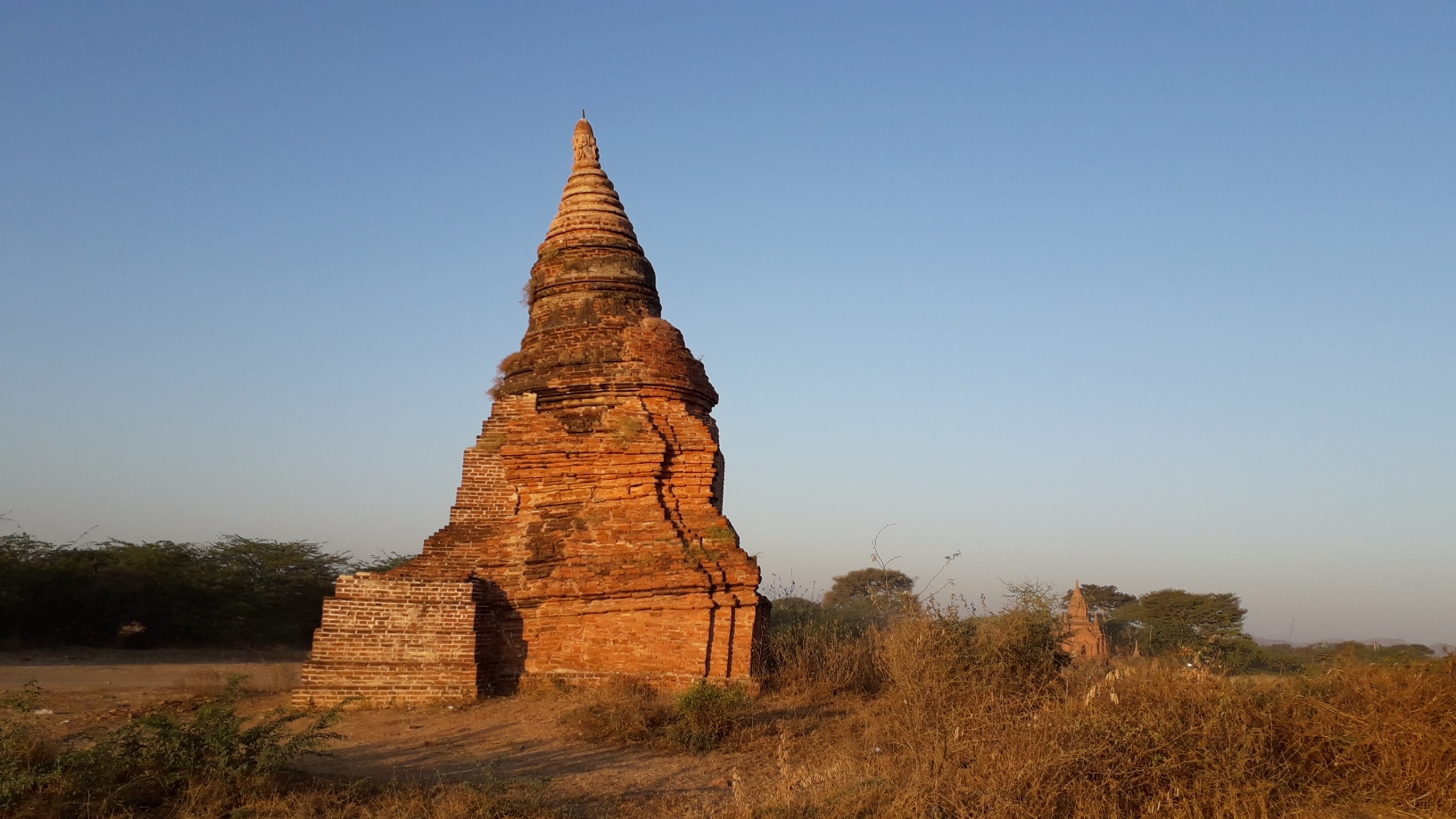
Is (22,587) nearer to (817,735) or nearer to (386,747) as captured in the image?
(386,747)

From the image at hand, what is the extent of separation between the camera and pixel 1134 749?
18.1ft

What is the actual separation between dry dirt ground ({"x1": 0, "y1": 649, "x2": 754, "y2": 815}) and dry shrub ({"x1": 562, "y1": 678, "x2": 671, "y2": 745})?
12 cm

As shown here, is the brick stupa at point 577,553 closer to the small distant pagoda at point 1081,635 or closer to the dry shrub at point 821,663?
A: the dry shrub at point 821,663

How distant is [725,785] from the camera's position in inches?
241

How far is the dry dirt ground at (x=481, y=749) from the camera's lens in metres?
6.03

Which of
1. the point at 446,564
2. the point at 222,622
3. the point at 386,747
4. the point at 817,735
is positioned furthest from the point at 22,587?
the point at 817,735

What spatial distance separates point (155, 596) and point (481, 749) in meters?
15.6

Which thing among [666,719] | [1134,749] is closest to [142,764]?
[666,719]

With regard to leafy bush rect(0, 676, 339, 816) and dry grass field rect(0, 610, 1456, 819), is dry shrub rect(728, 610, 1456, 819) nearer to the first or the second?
dry grass field rect(0, 610, 1456, 819)

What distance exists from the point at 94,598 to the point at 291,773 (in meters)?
16.3

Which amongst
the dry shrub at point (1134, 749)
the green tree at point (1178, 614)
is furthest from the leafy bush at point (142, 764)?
the green tree at point (1178, 614)

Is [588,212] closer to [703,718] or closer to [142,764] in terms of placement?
[703,718]

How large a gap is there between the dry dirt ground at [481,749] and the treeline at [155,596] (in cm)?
729

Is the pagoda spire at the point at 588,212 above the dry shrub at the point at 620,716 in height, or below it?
above
